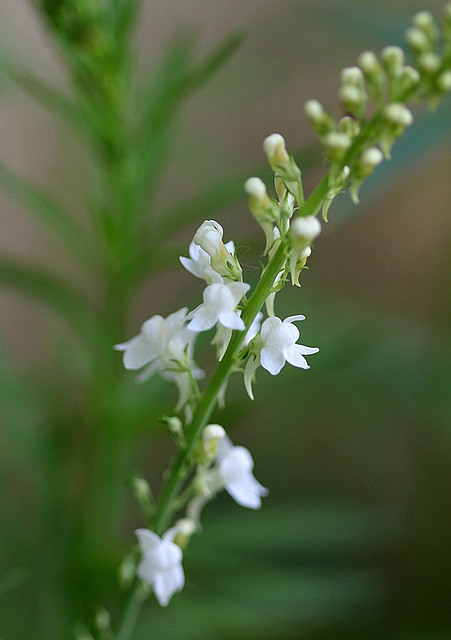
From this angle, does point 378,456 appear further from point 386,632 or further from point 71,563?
point 71,563

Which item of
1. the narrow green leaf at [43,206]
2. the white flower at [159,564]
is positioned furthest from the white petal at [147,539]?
Answer: the narrow green leaf at [43,206]

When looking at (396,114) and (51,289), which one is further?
(51,289)

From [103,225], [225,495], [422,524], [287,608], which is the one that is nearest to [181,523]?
[103,225]

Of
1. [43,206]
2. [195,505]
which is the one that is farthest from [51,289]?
[195,505]

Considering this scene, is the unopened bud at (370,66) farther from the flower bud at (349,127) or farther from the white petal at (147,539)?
the white petal at (147,539)

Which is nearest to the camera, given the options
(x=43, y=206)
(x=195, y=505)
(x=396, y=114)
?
(x=396, y=114)

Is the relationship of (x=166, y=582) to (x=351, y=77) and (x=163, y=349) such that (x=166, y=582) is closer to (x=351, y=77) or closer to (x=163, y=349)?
(x=163, y=349)
